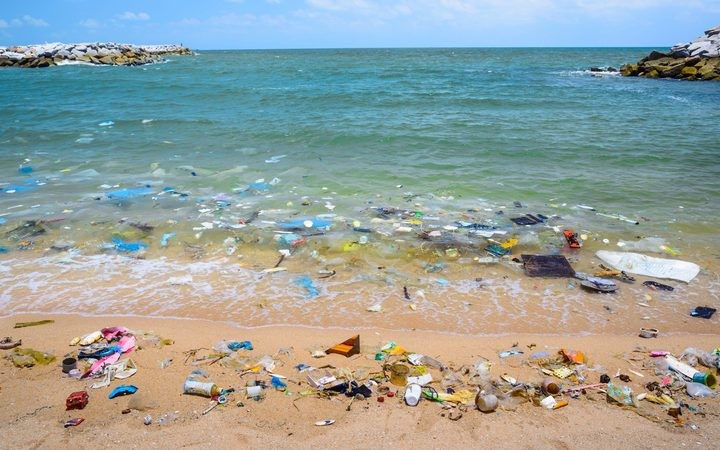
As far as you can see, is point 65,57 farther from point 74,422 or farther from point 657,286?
point 657,286

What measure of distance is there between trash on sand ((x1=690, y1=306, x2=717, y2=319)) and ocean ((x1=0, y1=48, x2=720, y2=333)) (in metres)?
0.12

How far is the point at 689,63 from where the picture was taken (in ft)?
93.6

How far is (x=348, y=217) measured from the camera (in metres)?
6.61

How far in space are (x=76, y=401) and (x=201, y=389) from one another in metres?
0.75

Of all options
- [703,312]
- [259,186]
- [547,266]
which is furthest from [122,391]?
[259,186]

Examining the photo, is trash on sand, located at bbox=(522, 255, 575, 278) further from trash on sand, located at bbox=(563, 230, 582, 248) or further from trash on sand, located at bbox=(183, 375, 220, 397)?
trash on sand, located at bbox=(183, 375, 220, 397)

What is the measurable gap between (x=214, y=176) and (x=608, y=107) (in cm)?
1429

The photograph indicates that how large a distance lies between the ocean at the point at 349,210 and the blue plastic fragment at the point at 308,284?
0.02 meters

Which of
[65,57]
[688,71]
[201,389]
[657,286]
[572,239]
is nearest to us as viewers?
[201,389]

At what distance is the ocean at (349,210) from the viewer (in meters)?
4.38

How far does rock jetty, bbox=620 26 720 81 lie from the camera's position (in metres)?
27.3

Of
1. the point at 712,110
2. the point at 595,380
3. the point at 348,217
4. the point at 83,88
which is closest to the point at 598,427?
the point at 595,380

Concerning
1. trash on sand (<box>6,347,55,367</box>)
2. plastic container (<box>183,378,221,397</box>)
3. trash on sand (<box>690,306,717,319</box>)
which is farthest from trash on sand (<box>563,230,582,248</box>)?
trash on sand (<box>6,347,55,367</box>)

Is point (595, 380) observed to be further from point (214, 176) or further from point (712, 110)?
point (712, 110)
